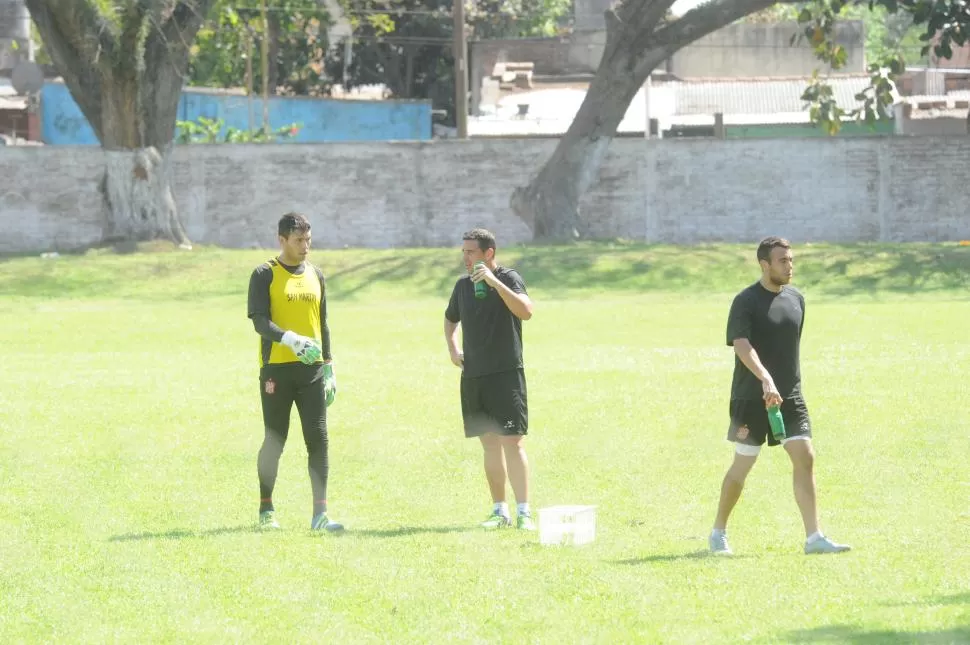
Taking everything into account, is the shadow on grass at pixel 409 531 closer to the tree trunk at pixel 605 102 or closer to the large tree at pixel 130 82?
the large tree at pixel 130 82

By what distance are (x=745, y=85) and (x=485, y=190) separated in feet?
71.0

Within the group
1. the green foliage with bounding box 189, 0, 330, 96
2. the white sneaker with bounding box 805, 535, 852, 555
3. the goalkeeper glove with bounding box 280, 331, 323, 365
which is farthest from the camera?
the green foliage with bounding box 189, 0, 330, 96

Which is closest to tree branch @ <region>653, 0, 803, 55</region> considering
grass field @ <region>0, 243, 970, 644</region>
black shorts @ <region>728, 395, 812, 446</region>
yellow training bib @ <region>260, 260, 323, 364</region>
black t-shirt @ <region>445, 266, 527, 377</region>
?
grass field @ <region>0, 243, 970, 644</region>

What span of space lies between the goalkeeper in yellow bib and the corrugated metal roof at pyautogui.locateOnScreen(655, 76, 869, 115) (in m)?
43.9

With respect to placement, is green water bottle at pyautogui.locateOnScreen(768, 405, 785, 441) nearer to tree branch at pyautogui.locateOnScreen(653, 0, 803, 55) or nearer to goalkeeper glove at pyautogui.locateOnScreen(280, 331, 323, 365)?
goalkeeper glove at pyautogui.locateOnScreen(280, 331, 323, 365)

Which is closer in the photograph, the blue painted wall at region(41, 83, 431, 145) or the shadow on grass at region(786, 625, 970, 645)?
the shadow on grass at region(786, 625, 970, 645)

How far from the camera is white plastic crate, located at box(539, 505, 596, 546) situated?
9.84m

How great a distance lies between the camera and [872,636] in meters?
7.39

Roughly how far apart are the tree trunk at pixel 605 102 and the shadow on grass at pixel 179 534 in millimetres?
25345

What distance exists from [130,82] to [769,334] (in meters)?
25.5

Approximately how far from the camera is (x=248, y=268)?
30.8m

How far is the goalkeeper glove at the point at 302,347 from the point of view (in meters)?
10.2

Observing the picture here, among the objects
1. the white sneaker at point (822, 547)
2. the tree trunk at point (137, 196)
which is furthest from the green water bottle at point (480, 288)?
the tree trunk at point (137, 196)

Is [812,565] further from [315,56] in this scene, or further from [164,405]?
[315,56]
